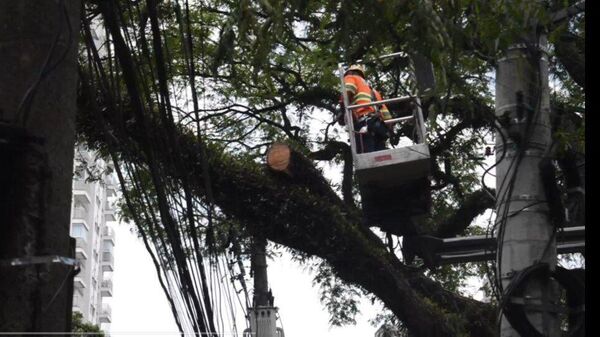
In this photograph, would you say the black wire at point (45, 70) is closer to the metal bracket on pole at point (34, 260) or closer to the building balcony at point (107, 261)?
the metal bracket on pole at point (34, 260)

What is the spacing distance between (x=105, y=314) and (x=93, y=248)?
41.2 ft

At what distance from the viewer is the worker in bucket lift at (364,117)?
366 inches

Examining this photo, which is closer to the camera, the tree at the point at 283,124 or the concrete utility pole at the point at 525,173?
the tree at the point at 283,124

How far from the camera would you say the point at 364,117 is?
9375mm

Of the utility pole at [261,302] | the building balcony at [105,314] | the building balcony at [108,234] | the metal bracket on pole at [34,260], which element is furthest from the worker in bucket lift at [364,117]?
the building balcony at [105,314]

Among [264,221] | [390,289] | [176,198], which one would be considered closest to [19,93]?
[176,198]

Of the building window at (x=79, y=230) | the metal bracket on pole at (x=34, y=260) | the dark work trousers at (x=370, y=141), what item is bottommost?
the metal bracket on pole at (x=34, y=260)

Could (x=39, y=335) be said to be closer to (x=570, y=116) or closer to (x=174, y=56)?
(x=570, y=116)

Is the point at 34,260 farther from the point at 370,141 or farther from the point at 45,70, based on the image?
the point at 370,141

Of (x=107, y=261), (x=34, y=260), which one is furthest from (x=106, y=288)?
(x=34, y=260)

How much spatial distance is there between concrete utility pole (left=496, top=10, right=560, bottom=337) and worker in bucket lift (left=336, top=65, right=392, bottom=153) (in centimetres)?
185

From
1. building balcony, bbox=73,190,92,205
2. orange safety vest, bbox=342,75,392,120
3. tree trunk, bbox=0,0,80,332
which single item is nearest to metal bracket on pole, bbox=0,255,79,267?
tree trunk, bbox=0,0,80,332

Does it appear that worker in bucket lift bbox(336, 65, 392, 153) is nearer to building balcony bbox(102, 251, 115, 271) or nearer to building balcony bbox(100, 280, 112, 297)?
building balcony bbox(102, 251, 115, 271)

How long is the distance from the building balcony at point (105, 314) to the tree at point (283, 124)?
58.3 meters
